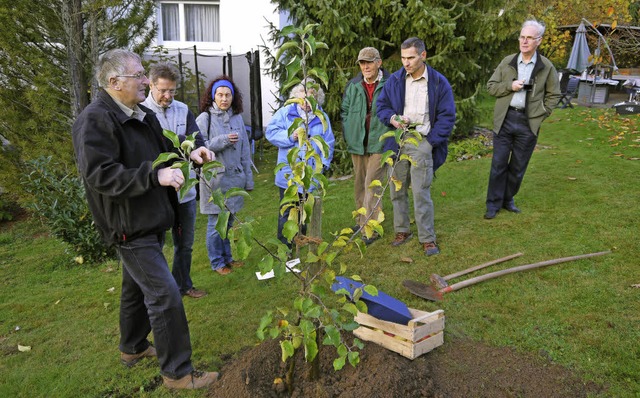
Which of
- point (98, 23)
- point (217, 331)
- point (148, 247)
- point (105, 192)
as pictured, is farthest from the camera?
point (98, 23)

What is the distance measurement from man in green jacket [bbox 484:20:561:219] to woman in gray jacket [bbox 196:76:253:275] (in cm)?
326

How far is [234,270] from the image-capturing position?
5.50 metres

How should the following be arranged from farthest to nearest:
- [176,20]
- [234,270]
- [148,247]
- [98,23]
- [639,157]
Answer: [176,20] → [639,157] → [98,23] → [234,270] → [148,247]

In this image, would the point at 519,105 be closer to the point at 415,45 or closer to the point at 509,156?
the point at 509,156

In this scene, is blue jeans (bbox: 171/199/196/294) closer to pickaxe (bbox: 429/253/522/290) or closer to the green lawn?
the green lawn

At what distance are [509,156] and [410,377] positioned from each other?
4.22 m

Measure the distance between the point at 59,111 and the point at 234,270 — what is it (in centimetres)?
500

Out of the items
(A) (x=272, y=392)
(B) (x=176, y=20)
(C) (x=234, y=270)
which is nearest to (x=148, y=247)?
(A) (x=272, y=392)

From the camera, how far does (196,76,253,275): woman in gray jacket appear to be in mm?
5051

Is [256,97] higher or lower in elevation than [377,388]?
higher

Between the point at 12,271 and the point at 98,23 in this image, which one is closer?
the point at 12,271

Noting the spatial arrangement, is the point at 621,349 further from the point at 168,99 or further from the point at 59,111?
the point at 59,111

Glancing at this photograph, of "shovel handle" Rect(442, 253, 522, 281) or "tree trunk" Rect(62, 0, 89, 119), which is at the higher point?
"tree trunk" Rect(62, 0, 89, 119)

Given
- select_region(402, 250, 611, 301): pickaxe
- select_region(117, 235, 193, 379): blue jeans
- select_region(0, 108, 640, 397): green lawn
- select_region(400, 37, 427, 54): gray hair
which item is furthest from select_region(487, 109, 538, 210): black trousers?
select_region(117, 235, 193, 379): blue jeans
